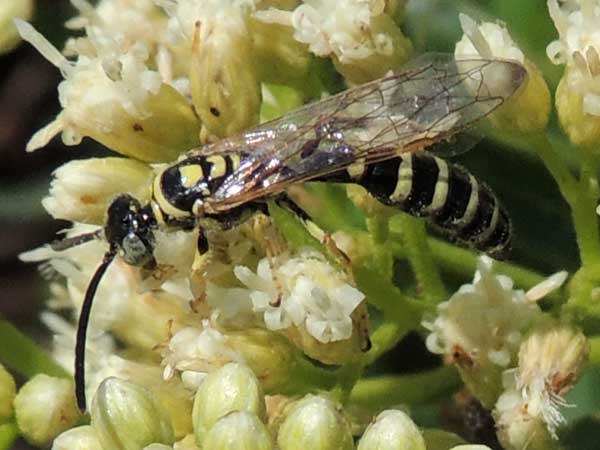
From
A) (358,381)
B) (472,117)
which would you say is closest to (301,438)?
(358,381)

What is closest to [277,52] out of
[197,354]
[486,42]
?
[486,42]

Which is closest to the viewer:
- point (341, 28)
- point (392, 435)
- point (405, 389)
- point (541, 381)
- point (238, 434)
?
point (238, 434)

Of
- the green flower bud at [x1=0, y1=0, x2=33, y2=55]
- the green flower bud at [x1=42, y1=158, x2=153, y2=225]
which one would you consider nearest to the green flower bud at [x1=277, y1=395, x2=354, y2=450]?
the green flower bud at [x1=42, y1=158, x2=153, y2=225]

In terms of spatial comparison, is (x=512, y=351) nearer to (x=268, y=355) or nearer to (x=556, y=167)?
(x=556, y=167)

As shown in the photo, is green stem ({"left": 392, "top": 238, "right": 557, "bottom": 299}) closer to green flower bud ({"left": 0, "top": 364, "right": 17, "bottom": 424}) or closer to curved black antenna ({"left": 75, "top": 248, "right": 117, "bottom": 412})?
curved black antenna ({"left": 75, "top": 248, "right": 117, "bottom": 412})

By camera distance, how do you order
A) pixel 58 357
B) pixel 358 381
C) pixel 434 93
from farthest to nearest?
pixel 58 357 < pixel 358 381 < pixel 434 93

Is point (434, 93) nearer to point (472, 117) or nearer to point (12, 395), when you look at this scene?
point (472, 117)
